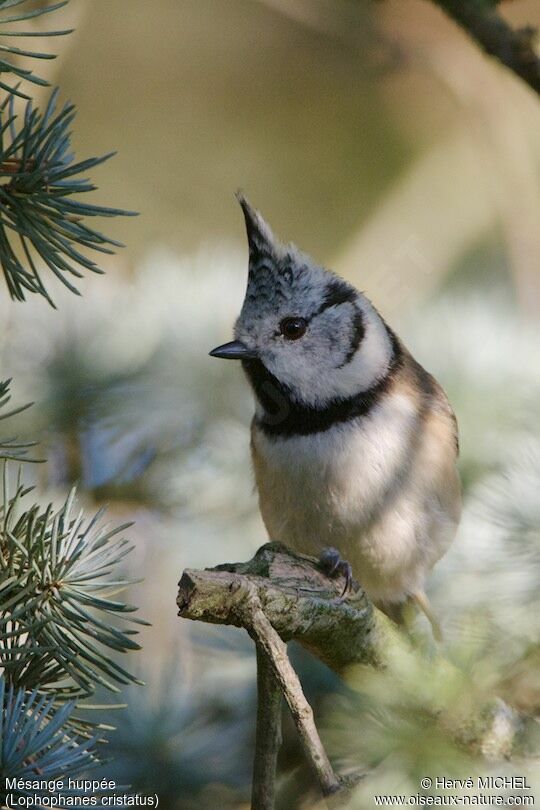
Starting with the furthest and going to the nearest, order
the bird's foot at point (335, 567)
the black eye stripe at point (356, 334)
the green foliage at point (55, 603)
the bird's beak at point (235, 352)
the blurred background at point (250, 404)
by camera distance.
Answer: the black eye stripe at point (356, 334) < the bird's beak at point (235, 352) < the blurred background at point (250, 404) < the bird's foot at point (335, 567) < the green foliage at point (55, 603)

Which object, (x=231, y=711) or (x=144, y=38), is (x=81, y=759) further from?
(x=144, y=38)

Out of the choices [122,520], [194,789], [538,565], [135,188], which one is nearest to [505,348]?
[538,565]

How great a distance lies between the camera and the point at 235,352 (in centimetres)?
179

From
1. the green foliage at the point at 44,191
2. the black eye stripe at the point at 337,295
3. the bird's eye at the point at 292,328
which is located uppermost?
the green foliage at the point at 44,191

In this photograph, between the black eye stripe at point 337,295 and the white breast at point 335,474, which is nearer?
the white breast at point 335,474

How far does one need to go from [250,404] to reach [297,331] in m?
0.27

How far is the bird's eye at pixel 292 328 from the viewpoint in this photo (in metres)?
1.87

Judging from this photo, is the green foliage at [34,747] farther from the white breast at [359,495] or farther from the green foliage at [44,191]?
the white breast at [359,495]

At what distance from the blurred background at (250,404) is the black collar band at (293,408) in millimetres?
148

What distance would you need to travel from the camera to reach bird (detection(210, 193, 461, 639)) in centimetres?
180

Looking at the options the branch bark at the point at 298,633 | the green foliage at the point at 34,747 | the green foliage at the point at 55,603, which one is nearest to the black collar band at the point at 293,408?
the branch bark at the point at 298,633

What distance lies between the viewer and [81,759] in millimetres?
920

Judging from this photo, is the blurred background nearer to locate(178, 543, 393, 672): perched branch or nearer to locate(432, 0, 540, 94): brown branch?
locate(178, 543, 393, 672): perched branch

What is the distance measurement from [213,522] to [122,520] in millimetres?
195
